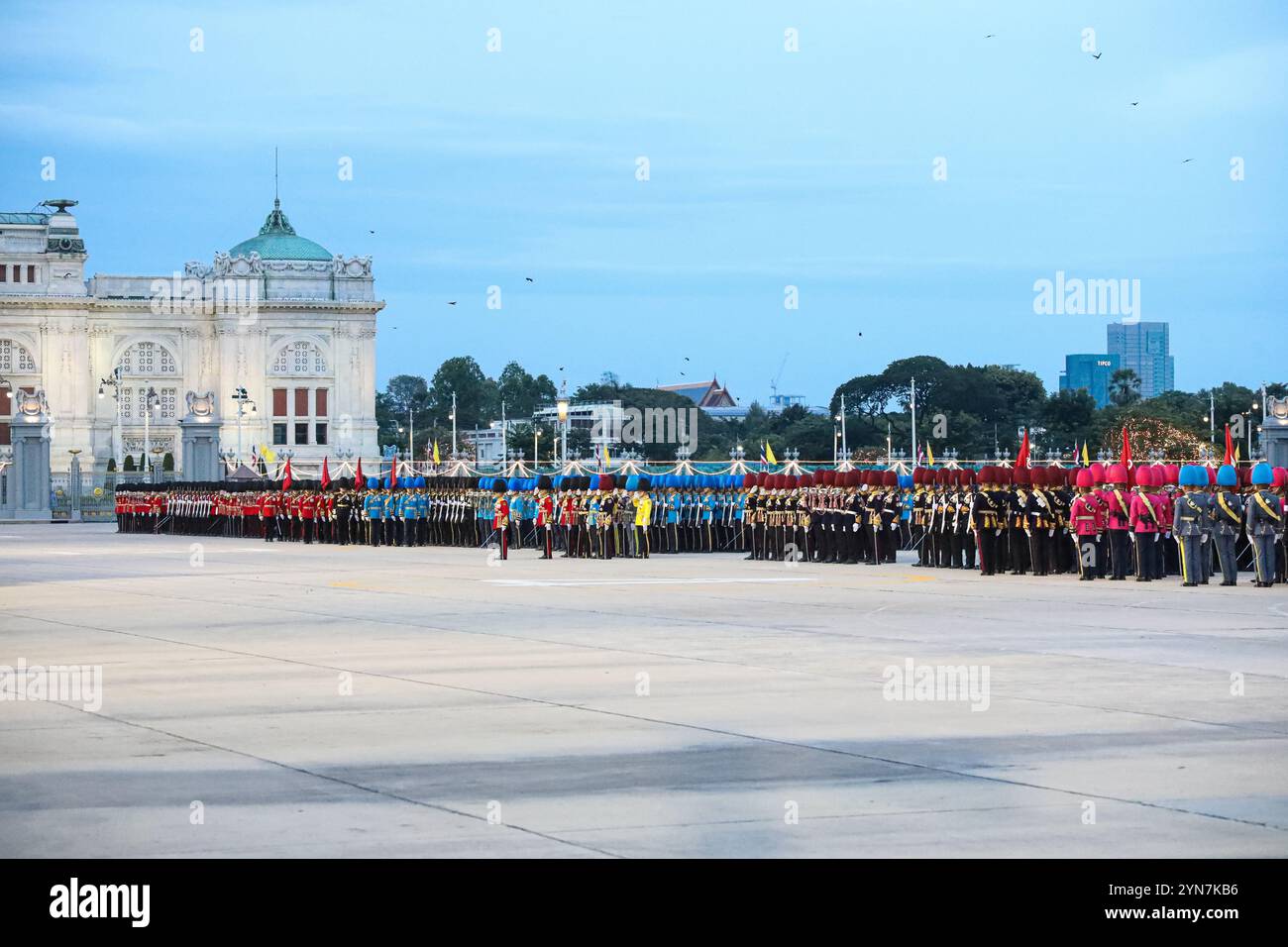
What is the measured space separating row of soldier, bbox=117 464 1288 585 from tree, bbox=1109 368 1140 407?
87.3 m

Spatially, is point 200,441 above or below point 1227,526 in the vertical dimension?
above

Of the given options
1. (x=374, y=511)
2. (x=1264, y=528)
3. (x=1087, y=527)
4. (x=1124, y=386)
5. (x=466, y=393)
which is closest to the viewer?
(x=1264, y=528)

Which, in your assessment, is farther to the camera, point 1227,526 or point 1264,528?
point 1227,526

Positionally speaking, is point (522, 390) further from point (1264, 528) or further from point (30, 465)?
point (1264, 528)

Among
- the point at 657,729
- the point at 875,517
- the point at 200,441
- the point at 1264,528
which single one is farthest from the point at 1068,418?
the point at 657,729

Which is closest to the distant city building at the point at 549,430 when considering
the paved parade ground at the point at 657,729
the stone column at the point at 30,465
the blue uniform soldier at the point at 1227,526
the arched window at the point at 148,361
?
the arched window at the point at 148,361

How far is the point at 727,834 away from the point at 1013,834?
127cm

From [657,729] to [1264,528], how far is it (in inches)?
617

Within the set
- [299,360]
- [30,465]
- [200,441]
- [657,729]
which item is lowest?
[657,729]

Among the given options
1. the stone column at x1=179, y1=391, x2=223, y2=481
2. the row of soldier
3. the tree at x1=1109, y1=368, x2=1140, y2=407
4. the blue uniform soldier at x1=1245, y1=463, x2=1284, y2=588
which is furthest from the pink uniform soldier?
the tree at x1=1109, y1=368, x2=1140, y2=407

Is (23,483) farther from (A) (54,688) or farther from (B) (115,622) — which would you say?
(A) (54,688)

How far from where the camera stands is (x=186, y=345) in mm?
139375

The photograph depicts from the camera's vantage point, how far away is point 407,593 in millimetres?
25438
